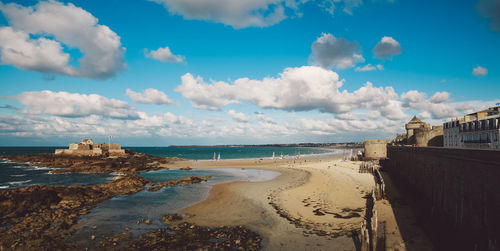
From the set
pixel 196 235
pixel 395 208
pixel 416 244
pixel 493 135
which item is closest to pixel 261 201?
pixel 196 235

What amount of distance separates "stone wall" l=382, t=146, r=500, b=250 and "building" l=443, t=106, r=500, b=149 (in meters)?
21.6

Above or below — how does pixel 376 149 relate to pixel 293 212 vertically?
above

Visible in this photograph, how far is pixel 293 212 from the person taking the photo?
61.7ft

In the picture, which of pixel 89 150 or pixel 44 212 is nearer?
pixel 44 212

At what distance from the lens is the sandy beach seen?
547 inches

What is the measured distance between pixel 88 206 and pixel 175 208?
7845 millimetres

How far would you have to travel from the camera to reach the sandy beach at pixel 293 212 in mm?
13906

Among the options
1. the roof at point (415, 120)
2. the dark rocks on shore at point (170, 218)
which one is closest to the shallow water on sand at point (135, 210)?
the dark rocks on shore at point (170, 218)

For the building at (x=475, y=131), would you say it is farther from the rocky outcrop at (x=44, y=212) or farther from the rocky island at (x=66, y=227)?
the rocky outcrop at (x=44, y=212)

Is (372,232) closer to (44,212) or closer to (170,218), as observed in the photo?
(170,218)

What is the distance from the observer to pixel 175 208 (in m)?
21.1

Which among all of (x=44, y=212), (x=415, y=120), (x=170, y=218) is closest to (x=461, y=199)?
(x=170, y=218)

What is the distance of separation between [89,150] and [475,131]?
3543 inches

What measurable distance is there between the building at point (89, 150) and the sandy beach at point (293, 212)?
60078 millimetres
